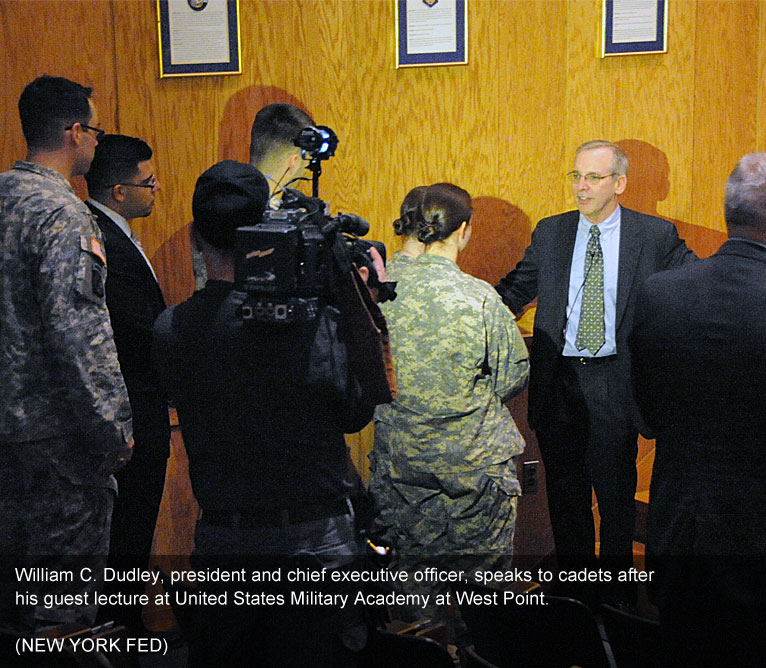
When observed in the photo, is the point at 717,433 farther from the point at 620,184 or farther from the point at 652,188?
the point at 652,188

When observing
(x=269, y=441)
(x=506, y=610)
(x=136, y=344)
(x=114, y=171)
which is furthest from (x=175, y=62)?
(x=506, y=610)

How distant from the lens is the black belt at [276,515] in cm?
181

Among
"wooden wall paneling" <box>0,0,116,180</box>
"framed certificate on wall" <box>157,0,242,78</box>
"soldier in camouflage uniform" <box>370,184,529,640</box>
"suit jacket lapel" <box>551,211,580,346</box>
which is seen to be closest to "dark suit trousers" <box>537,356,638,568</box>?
"suit jacket lapel" <box>551,211,580,346</box>

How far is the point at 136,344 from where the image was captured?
9.24 feet

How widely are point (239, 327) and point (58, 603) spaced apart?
124 centimetres

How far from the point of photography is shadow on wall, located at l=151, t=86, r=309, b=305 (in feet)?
12.4

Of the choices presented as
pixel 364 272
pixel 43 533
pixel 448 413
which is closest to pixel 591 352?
pixel 448 413

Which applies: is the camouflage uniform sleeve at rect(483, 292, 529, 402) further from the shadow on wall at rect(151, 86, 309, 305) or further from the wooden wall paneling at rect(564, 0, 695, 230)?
the shadow on wall at rect(151, 86, 309, 305)

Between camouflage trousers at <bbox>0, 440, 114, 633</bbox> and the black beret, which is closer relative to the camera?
the black beret

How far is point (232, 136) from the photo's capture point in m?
3.79

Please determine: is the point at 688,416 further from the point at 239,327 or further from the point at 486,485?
the point at 239,327

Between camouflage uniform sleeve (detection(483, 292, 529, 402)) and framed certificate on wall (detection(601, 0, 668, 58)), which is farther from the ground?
framed certificate on wall (detection(601, 0, 668, 58))

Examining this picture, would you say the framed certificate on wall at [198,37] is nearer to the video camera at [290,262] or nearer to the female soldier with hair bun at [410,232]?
the female soldier with hair bun at [410,232]

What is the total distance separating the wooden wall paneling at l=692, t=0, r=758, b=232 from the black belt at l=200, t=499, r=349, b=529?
2.74 metres
